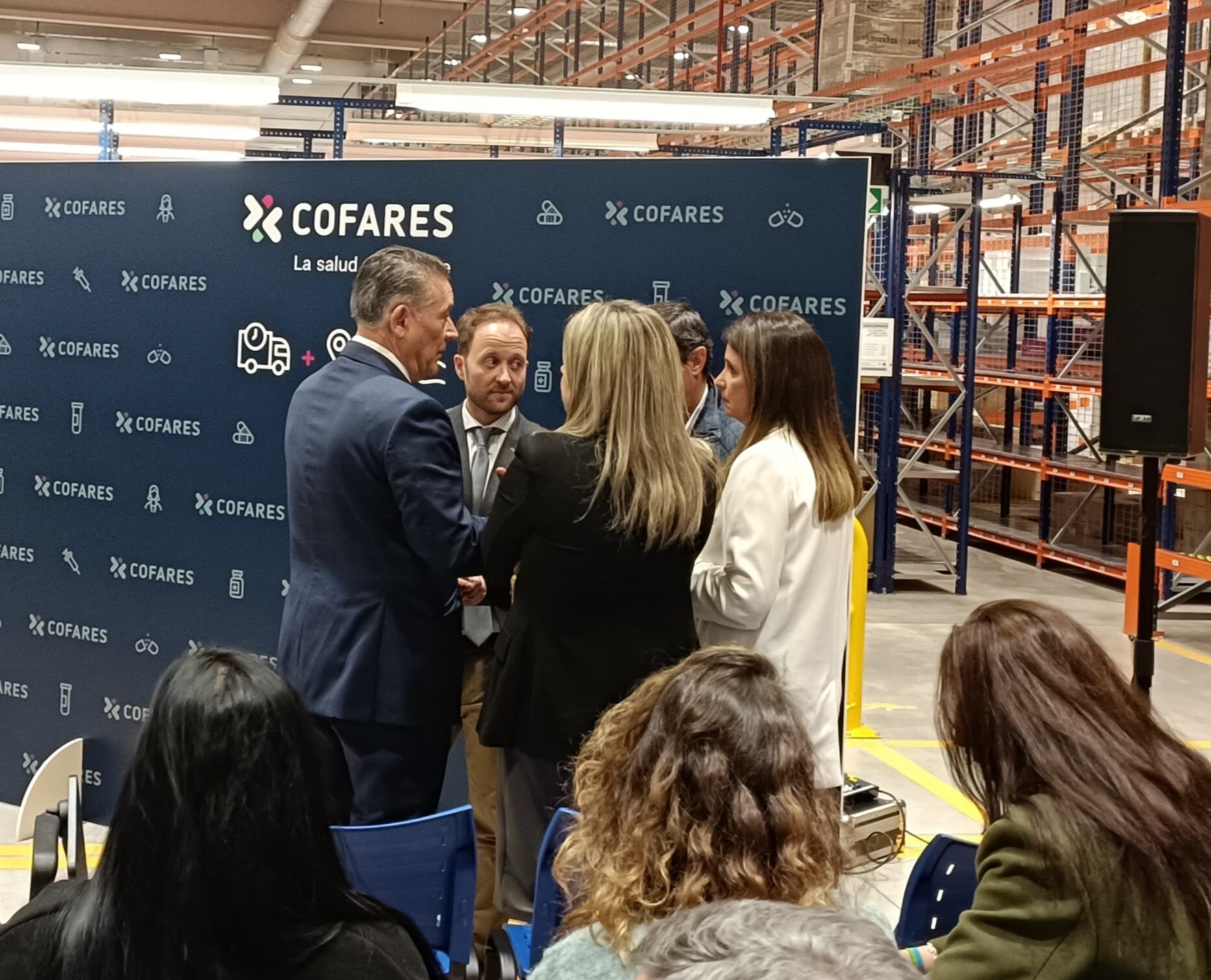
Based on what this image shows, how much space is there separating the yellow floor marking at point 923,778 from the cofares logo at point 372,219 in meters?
3.02

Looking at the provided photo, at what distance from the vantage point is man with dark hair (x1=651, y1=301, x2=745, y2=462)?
3.78 meters

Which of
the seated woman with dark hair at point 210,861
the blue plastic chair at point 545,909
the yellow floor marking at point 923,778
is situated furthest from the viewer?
the yellow floor marking at point 923,778

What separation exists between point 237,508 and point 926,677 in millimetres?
4422

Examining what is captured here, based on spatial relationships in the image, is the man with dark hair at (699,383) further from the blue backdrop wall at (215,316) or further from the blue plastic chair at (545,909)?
the blue plastic chair at (545,909)

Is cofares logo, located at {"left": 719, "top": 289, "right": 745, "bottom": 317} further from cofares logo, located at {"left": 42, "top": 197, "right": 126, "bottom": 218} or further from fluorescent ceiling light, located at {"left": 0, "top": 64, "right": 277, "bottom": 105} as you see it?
fluorescent ceiling light, located at {"left": 0, "top": 64, "right": 277, "bottom": 105}

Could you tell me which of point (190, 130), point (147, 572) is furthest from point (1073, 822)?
point (190, 130)

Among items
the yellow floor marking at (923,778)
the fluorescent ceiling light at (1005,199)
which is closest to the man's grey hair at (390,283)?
the yellow floor marking at (923,778)

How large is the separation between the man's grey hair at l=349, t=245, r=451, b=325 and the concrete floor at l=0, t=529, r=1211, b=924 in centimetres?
171

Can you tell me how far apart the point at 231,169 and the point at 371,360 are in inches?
62.0

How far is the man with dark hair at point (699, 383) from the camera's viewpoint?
12.4 ft

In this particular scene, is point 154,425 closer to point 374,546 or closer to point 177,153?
point 374,546

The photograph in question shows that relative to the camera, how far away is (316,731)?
1.62m

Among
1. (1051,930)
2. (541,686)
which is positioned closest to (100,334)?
(541,686)

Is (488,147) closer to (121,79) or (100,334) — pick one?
(121,79)
